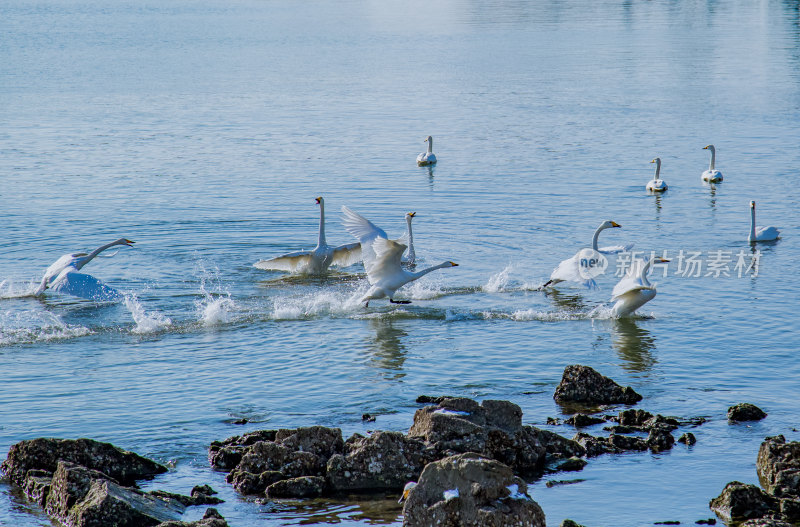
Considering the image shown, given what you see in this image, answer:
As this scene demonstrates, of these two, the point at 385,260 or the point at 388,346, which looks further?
the point at 385,260

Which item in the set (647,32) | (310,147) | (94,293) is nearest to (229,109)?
(310,147)

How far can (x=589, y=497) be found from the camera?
973 cm

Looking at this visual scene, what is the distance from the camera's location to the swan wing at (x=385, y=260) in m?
16.8

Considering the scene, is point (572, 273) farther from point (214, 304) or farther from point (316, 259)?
point (214, 304)

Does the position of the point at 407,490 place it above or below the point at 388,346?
above

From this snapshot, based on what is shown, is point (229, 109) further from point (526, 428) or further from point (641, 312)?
point (526, 428)

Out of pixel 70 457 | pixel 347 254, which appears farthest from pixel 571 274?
pixel 70 457

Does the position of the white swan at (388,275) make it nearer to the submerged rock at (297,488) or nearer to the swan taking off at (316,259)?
the swan taking off at (316,259)

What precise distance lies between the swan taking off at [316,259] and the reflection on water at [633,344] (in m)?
5.87

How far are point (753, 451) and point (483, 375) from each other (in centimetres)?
407

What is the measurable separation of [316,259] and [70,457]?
10039mm

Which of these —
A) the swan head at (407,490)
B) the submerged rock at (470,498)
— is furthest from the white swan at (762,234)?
the submerged rock at (470,498)

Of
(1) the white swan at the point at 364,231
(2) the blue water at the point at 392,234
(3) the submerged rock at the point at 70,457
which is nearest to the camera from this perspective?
(3) the submerged rock at the point at 70,457

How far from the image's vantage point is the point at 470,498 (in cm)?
793
